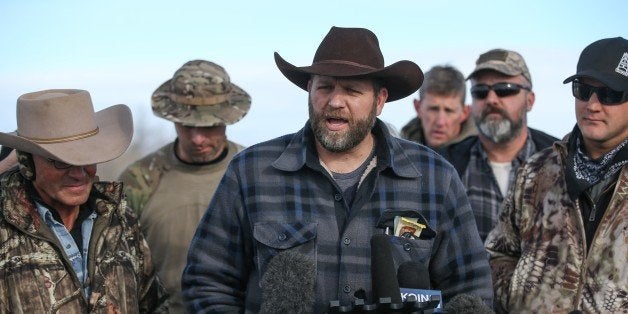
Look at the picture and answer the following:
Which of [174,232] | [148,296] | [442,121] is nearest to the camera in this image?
[148,296]

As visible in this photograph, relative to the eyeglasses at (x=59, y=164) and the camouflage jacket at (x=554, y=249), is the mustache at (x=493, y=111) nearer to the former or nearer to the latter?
the camouflage jacket at (x=554, y=249)

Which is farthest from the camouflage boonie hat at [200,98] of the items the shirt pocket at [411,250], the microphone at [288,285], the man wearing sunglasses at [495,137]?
the microphone at [288,285]

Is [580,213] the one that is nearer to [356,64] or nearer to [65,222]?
[356,64]

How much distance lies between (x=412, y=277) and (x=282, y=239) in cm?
93

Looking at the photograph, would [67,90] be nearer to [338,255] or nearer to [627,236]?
[338,255]

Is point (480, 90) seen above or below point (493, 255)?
above

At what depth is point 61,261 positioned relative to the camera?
5.55m

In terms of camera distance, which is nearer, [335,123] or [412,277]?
[412,277]

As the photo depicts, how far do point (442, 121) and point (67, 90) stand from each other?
423cm

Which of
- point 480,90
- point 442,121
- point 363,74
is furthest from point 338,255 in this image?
point 442,121

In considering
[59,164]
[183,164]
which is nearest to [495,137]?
[183,164]

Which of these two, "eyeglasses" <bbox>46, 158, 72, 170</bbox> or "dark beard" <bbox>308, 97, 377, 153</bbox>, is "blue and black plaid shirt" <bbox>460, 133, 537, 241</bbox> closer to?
"dark beard" <bbox>308, 97, 377, 153</bbox>

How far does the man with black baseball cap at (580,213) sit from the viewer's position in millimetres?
5660

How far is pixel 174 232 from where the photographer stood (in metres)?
7.35
